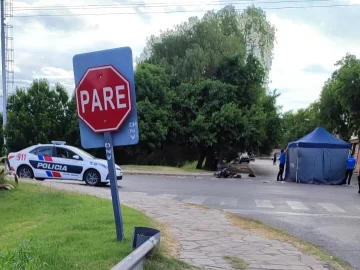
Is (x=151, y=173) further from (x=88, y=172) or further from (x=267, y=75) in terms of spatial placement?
(x=267, y=75)

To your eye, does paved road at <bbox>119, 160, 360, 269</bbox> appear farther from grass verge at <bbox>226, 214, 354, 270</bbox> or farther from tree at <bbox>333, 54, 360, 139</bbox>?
tree at <bbox>333, 54, 360, 139</bbox>

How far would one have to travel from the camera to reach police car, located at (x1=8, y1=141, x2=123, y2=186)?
1859 cm

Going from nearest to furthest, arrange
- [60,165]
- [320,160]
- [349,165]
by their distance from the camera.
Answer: [60,165] → [349,165] → [320,160]

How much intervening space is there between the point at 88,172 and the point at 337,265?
509 inches

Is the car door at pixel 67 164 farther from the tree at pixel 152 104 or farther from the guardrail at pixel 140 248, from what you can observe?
the tree at pixel 152 104

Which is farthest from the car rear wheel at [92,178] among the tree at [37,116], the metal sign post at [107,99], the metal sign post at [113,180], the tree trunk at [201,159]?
the tree trunk at [201,159]

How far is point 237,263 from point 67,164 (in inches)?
519

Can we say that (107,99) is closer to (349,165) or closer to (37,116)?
(349,165)

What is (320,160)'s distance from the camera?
1133 inches

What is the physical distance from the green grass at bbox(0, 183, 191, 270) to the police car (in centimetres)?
483

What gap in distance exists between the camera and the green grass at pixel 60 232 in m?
5.34

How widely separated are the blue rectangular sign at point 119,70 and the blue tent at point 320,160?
23697 mm

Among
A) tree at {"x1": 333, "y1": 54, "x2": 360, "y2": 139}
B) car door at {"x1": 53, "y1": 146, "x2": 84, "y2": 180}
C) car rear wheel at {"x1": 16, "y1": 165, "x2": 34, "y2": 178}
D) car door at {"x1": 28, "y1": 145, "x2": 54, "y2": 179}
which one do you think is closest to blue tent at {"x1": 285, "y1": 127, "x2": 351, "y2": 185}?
tree at {"x1": 333, "y1": 54, "x2": 360, "y2": 139}

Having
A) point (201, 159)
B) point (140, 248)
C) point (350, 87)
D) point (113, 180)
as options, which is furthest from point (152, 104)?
point (140, 248)
